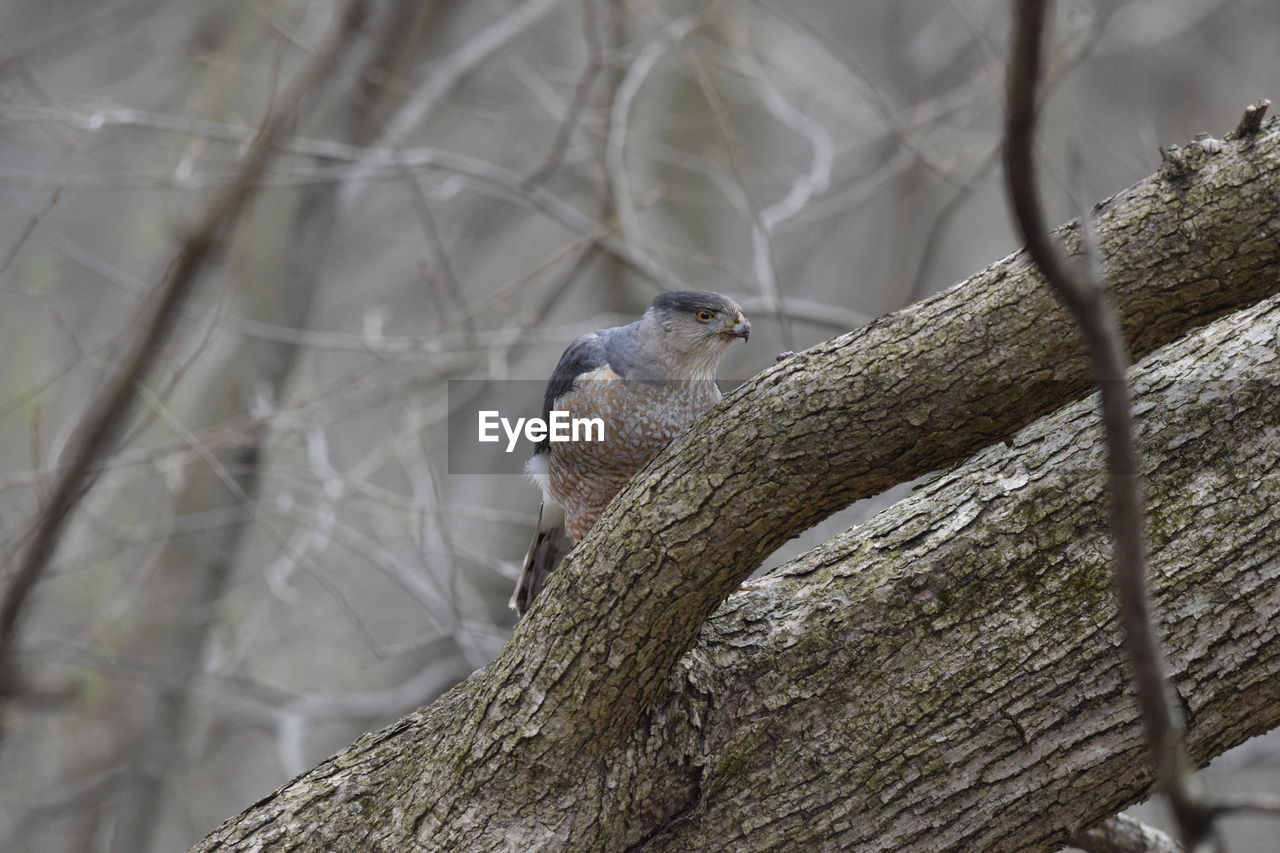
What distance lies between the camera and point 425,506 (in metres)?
5.47

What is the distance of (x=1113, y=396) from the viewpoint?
1.01m

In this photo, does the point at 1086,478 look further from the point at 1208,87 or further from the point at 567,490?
the point at 1208,87

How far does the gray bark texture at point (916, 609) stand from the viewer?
6.93ft

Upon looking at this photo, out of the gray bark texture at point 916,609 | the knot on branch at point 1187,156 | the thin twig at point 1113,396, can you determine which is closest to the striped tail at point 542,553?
the gray bark texture at point 916,609

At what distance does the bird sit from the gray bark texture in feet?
2.64

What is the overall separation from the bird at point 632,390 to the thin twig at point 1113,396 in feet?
7.46

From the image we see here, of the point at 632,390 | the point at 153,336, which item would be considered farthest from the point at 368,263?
the point at 153,336

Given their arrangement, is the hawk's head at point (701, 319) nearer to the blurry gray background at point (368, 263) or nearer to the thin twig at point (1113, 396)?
the blurry gray background at point (368, 263)

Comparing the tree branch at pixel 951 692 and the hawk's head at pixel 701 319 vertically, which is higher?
the hawk's head at pixel 701 319

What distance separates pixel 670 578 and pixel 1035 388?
780 millimetres

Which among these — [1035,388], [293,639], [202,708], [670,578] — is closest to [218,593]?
[202,708]

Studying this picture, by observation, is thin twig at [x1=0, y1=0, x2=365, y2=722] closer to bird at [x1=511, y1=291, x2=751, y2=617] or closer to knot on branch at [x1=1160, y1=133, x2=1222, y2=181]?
bird at [x1=511, y1=291, x2=751, y2=617]

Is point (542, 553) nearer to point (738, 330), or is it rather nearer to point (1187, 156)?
point (738, 330)

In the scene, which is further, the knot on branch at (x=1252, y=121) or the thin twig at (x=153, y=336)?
the thin twig at (x=153, y=336)
